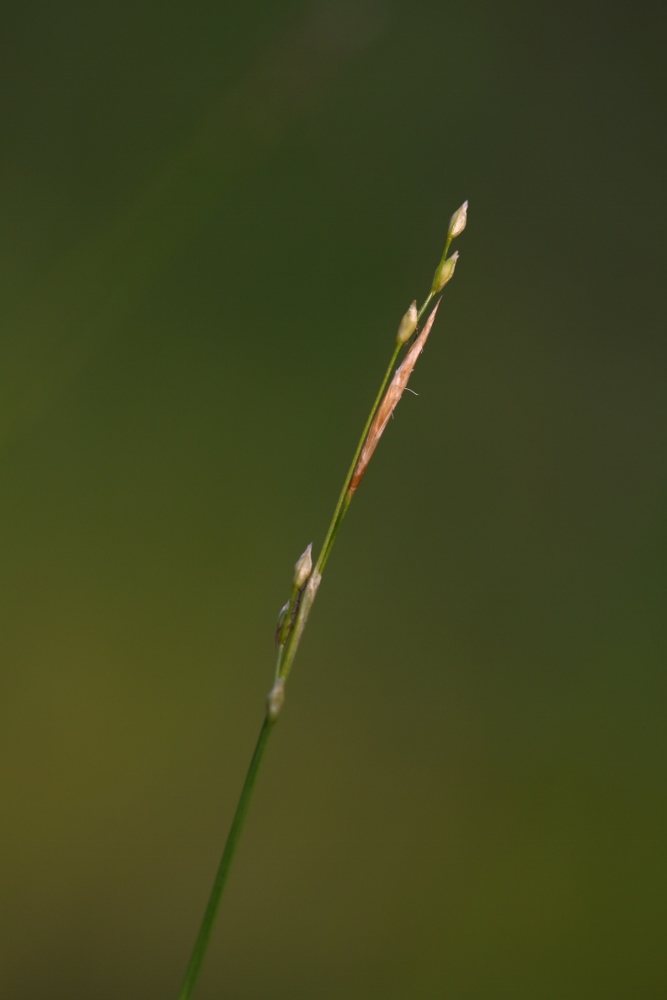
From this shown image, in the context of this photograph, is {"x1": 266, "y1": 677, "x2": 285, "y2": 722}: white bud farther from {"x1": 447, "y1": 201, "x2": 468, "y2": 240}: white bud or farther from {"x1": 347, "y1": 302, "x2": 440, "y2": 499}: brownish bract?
Answer: {"x1": 447, "y1": 201, "x2": 468, "y2": 240}: white bud

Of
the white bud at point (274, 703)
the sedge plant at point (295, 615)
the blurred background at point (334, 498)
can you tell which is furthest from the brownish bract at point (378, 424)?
the blurred background at point (334, 498)

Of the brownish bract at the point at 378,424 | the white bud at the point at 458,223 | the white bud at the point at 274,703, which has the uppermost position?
the white bud at the point at 458,223

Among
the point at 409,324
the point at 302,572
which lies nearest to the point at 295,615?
the point at 302,572

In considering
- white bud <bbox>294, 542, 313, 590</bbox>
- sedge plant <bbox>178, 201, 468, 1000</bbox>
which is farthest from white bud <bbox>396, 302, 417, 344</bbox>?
white bud <bbox>294, 542, 313, 590</bbox>

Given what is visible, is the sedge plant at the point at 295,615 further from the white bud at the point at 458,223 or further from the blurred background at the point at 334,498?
the blurred background at the point at 334,498

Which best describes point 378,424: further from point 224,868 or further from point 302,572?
point 224,868

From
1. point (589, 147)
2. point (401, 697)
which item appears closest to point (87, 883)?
point (401, 697)

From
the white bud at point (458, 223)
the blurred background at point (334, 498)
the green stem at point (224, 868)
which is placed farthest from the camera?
the blurred background at point (334, 498)

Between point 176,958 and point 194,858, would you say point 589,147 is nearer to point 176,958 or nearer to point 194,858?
point 194,858

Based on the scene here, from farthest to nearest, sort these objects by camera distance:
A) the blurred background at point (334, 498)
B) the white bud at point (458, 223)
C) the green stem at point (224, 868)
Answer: the blurred background at point (334, 498) → the white bud at point (458, 223) → the green stem at point (224, 868)
